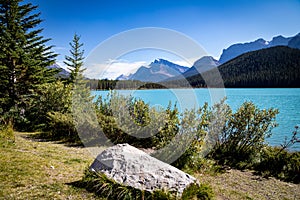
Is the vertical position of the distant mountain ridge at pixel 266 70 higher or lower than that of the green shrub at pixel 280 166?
higher

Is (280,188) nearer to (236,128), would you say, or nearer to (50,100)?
(236,128)

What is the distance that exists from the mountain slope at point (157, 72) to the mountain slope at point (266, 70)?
73.6 m

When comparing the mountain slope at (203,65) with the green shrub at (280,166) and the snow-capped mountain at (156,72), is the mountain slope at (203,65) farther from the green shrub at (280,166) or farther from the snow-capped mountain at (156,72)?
the green shrub at (280,166)

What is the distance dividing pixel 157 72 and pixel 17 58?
11.2 m

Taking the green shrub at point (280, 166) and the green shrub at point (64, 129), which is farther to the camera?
the green shrub at point (64, 129)

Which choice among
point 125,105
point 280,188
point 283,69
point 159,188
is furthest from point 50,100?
point 283,69

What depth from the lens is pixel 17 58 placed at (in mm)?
14742

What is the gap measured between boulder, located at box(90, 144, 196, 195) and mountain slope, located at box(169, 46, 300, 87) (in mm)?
77376

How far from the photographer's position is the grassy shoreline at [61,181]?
4.48 meters

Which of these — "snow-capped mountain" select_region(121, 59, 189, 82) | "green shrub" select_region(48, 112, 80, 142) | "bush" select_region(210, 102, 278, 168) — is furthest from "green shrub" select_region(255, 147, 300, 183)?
"green shrub" select_region(48, 112, 80, 142)

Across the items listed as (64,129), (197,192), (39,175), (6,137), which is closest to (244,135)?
(197,192)

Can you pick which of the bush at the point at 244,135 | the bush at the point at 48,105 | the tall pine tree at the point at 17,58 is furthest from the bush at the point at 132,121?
the tall pine tree at the point at 17,58

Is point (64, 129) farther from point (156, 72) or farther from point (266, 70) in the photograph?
point (266, 70)

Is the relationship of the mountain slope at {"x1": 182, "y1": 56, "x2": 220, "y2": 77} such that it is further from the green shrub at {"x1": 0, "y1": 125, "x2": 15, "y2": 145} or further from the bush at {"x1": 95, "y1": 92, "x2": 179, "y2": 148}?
the green shrub at {"x1": 0, "y1": 125, "x2": 15, "y2": 145}
